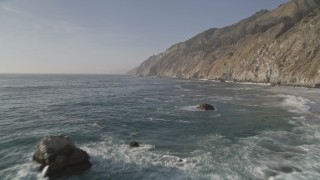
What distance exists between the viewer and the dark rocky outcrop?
963 inches

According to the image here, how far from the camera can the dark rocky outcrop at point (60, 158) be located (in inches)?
963

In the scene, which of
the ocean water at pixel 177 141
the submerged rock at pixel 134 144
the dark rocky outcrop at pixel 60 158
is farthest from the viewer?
the submerged rock at pixel 134 144

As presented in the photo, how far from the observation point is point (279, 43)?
152250mm

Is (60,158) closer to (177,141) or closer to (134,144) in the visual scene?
(134,144)

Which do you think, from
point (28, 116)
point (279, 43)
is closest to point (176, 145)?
point (28, 116)

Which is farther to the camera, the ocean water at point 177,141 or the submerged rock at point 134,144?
the submerged rock at point 134,144

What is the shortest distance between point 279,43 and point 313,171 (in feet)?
460

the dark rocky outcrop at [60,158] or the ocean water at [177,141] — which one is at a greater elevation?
the dark rocky outcrop at [60,158]

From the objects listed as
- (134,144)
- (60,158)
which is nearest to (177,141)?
(134,144)

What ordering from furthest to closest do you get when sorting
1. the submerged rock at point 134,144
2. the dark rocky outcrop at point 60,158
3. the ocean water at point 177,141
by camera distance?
the submerged rock at point 134,144
the ocean water at point 177,141
the dark rocky outcrop at point 60,158

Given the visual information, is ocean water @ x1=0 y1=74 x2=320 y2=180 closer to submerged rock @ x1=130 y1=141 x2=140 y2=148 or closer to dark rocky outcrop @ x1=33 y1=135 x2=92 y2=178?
submerged rock @ x1=130 y1=141 x2=140 y2=148

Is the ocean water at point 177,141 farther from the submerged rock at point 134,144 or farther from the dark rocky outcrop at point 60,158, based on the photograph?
the dark rocky outcrop at point 60,158

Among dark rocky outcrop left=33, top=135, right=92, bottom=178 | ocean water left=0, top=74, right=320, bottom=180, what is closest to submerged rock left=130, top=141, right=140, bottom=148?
ocean water left=0, top=74, right=320, bottom=180

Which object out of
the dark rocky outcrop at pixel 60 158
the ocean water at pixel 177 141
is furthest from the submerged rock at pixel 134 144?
the dark rocky outcrop at pixel 60 158
